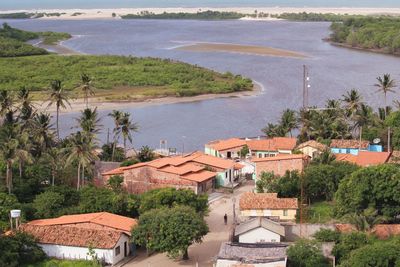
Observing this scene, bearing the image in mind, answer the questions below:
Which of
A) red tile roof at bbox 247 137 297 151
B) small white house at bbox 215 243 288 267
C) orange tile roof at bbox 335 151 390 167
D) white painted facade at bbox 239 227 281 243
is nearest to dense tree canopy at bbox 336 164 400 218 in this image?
white painted facade at bbox 239 227 281 243

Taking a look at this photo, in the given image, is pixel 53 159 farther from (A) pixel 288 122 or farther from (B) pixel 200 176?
(A) pixel 288 122

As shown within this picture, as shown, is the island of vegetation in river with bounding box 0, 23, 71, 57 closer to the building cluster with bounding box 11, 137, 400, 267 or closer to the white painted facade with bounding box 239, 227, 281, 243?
the building cluster with bounding box 11, 137, 400, 267

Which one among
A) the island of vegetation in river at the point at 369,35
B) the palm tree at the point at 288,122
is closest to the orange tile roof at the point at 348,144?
the palm tree at the point at 288,122

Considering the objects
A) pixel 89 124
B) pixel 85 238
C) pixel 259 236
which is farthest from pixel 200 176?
pixel 85 238

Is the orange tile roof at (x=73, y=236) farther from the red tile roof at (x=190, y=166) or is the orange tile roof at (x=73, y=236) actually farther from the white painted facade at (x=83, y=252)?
the red tile roof at (x=190, y=166)

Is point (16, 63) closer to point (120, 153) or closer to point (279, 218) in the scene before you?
point (120, 153)

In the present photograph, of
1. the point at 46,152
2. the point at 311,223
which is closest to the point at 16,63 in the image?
the point at 46,152

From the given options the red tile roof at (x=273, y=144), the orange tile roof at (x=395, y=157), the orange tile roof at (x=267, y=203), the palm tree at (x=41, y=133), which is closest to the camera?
the orange tile roof at (x=267, y=203)
